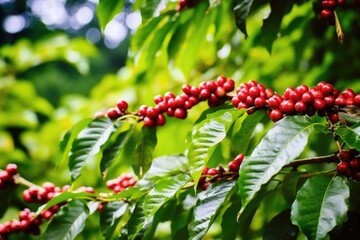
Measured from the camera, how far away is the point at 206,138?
1.07 m

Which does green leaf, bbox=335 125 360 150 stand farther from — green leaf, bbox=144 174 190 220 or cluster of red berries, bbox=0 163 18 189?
cluster of red berries, bbox=0 163 18 189

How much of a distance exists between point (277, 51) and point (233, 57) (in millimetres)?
319

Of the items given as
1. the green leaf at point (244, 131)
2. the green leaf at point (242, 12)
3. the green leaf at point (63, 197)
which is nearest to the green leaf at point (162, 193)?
the green leaf at point (244, 131)

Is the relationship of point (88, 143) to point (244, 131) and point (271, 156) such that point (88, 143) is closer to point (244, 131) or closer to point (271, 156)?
point (244, 131)

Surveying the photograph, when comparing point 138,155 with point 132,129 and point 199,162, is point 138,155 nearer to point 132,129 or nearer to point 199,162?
point 132,129

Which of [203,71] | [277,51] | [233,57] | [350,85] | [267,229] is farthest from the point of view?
[203,71]

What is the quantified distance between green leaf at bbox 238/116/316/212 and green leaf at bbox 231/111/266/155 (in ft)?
0.62

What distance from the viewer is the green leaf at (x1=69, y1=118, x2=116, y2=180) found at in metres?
1.33

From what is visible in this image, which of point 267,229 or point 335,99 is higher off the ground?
point 335,99

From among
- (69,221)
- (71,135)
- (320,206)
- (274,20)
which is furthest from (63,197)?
Result: (274,20)

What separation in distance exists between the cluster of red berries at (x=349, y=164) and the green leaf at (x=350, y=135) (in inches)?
2.6

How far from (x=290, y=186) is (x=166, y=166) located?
1.77 ft

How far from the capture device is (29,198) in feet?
5.10

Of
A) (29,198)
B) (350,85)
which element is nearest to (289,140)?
(29,198)
